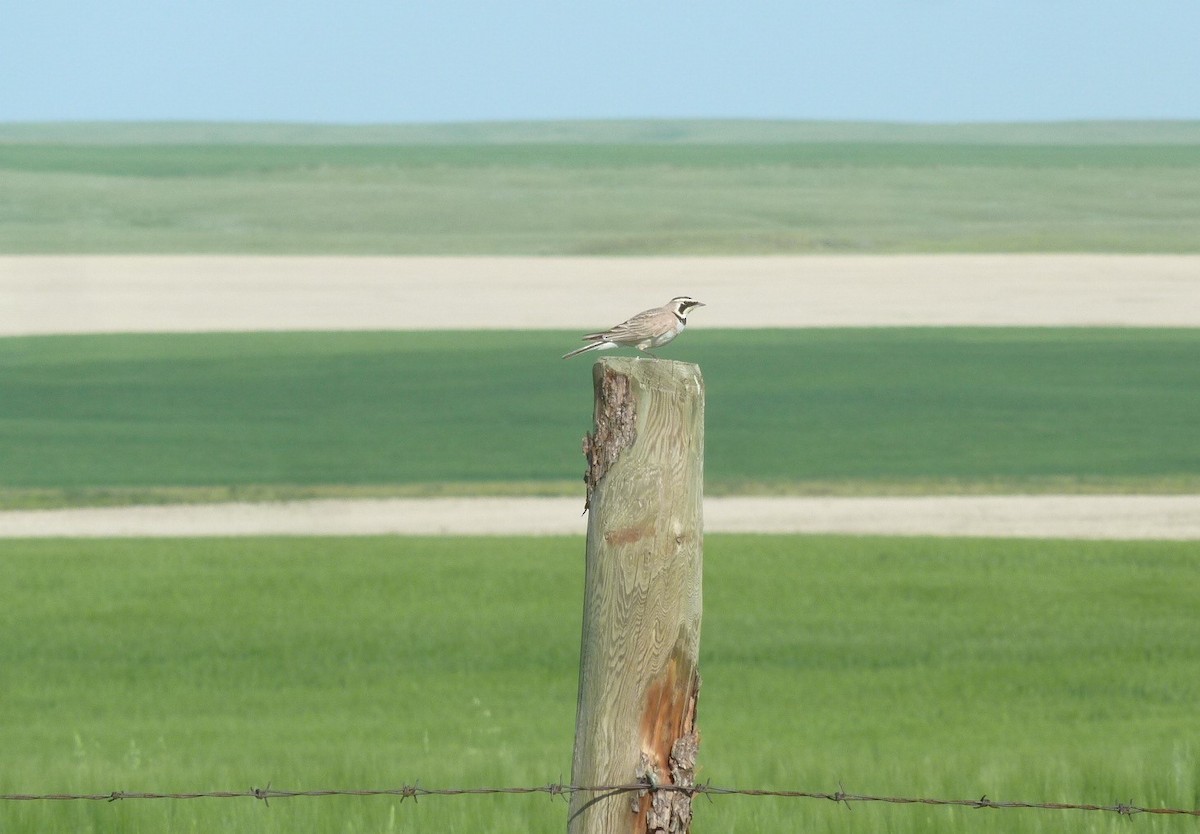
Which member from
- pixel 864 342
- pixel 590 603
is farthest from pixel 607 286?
pixel 590 603

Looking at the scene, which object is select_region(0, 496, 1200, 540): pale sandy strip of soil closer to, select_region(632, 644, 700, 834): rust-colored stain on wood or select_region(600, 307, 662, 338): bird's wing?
select_region(600, 307, 662, 338): bird's wing

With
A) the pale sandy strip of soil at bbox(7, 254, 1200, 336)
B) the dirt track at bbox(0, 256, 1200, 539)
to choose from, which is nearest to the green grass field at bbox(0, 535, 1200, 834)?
the dirt track at bbox(0, 256, 1200, 539)

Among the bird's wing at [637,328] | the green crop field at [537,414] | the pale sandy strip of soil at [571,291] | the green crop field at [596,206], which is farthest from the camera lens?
the green crop field at [596,206]

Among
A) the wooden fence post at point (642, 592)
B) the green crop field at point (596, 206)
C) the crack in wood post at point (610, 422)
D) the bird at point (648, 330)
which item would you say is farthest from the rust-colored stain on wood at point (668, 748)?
the green crop field at point (596, 206)

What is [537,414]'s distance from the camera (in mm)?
30031

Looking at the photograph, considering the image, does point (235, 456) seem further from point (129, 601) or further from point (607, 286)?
point (607, 286)

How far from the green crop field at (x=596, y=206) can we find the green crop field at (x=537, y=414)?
117 feet

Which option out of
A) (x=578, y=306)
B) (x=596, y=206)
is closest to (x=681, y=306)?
(x=578, y=306)

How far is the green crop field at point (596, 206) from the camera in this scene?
81.3 metres

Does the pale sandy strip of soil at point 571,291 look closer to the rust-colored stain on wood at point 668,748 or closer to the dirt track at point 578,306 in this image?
the dirt track at point 578,306

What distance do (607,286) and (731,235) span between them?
2324cm

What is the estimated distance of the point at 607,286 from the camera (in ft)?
196

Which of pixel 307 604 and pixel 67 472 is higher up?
pixel 67 472

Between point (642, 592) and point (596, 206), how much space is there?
100057 mm
